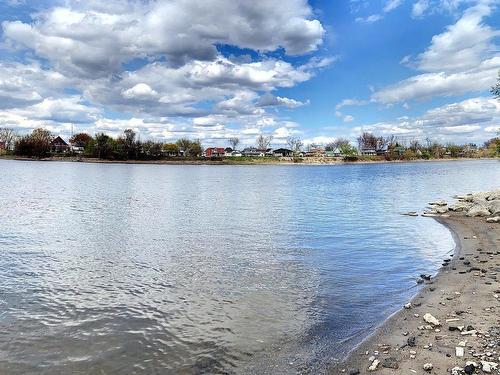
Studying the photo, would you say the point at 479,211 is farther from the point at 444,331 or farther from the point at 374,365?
the point at 374,365

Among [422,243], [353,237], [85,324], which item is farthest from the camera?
[353,237]

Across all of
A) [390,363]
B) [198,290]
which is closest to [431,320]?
[390,363]

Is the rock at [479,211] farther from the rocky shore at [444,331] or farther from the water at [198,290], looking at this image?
the rocky shore at [444,331]

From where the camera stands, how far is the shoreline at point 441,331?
8555mm

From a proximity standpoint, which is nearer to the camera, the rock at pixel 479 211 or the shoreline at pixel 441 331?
the shoreline at pixel 441 331

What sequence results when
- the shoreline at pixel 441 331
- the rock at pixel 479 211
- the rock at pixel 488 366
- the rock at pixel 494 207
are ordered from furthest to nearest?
the rock at pixel 479 211, the rock at pixel 494 207, the shoreline at pixel 441 331, the rock at pixel 488 366

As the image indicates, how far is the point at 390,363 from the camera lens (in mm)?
8727

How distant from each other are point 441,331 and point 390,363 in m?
2.40

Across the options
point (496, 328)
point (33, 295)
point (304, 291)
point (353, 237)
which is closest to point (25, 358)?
point (33, 295)

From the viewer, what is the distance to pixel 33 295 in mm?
14484

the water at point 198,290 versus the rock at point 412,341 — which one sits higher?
the rock at point 412,341

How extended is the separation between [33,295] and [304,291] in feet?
33.0

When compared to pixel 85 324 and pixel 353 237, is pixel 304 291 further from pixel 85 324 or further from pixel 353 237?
pixel 353 237

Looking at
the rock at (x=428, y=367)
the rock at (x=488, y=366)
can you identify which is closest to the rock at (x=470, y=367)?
the rock at (x=488, y=366)
